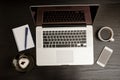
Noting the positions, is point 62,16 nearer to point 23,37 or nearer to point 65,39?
point 65,39

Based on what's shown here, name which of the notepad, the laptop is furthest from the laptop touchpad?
the notepad

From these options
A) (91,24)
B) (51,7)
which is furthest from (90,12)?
(51,7)

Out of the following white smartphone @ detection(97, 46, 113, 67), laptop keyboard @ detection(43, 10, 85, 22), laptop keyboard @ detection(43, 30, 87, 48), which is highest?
laptop keyboard @ detection(43, 10, 85, 22)

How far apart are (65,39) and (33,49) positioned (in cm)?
17

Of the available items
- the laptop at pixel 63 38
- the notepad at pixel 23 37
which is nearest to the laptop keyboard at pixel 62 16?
the laptop at pixel 63 38

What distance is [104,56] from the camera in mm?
1251

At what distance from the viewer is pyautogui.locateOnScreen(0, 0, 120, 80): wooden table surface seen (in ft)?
4.08

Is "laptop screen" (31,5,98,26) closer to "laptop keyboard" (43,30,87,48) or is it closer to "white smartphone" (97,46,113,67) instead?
"laptop keyboard" (43,30,87,48)

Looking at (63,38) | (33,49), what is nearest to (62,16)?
(63,38)

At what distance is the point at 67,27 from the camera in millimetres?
1267

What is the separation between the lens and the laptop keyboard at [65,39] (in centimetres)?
125

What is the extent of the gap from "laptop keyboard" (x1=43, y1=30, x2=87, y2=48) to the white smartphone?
0.10 meters

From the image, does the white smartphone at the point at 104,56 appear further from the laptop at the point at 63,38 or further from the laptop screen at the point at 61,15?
the laptop screen at the point at 61,15

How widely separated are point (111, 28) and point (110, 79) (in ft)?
0.84
